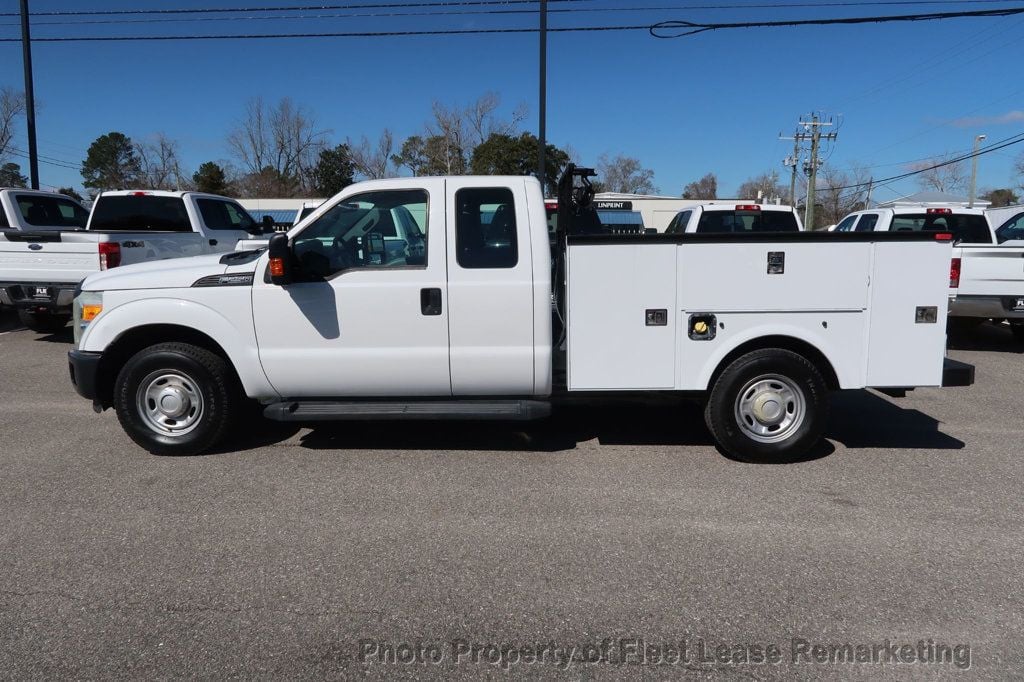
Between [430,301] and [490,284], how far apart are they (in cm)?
44

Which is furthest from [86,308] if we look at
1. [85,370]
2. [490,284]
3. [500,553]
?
[500,553]

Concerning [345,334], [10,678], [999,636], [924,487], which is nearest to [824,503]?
[924,487]

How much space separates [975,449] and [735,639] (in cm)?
382

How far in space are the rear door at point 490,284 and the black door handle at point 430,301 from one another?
0.09 metres

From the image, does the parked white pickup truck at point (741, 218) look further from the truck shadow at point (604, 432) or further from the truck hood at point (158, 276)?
the truck hood at point (158, 276)

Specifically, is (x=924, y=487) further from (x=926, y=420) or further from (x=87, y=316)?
(x=87, y=316)

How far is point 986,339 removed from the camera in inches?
466

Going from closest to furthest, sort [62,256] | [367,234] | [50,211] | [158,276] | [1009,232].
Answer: [367,234]
[158,276]
[62,256]
[50,211]
[1009,232]

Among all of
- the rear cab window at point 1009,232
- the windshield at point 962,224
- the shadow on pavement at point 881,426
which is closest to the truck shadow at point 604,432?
the shadow on pavement at point 881,426

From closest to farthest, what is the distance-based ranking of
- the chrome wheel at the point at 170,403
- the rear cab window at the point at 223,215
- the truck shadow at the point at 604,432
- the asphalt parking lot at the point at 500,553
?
the asphalt parking lot at the point at 500,553 < the chrome wheel at the point at 170,403 < the truck shadow at the point at 604,432 < the rear cab window at the point at 223,215

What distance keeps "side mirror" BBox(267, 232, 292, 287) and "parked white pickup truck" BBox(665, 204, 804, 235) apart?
751 centimetres

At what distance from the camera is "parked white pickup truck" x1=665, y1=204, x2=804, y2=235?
37.1 feet

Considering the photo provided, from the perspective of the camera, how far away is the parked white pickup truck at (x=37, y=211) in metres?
11.5

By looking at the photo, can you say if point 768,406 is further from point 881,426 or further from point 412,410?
point 412,410
